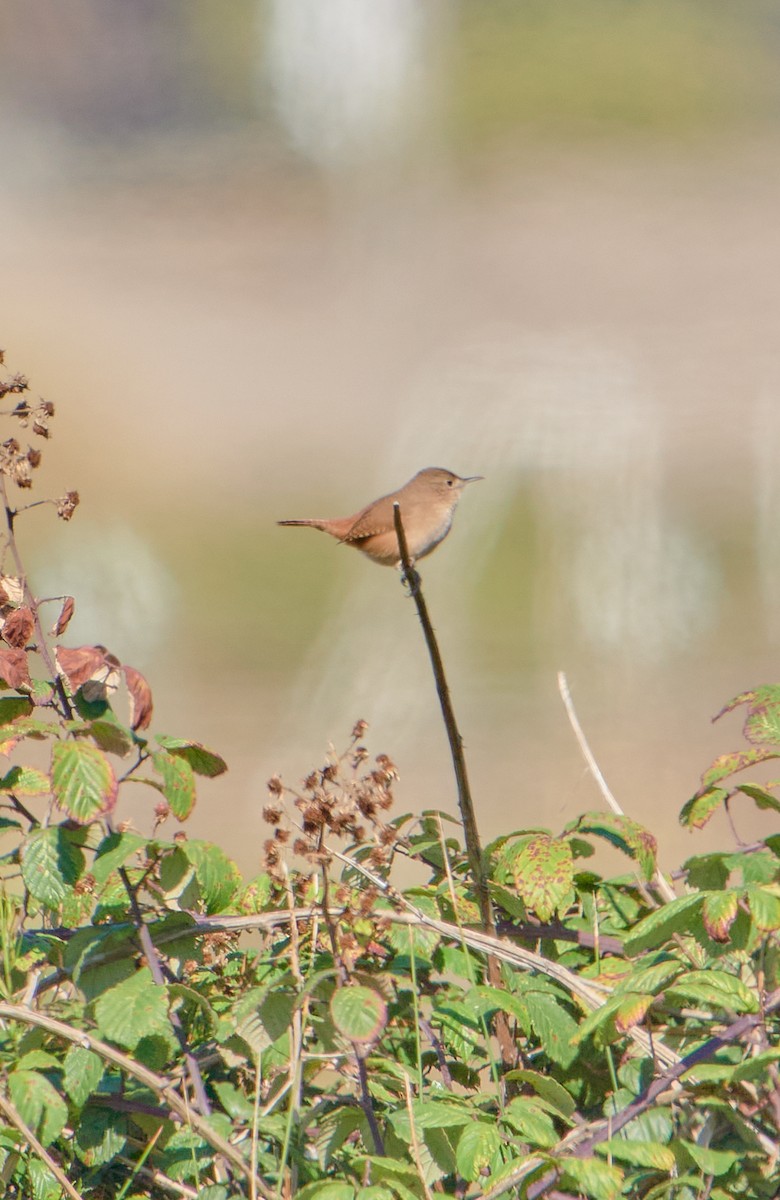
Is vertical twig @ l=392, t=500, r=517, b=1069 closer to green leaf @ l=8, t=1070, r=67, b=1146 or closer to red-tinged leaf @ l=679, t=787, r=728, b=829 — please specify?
red-tinged leaf @ l=679, t=787, r=728, b=829

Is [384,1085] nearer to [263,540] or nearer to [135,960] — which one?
[135,960]

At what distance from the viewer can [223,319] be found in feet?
10.7

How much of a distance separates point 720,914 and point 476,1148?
0.18 meters

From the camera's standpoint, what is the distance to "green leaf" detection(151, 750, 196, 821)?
0.77 metres

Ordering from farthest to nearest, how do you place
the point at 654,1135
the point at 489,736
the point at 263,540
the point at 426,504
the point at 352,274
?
the point at 352,274
the point at 263,540
the point at 489,736
the point at 426,504
the point at 654,1135

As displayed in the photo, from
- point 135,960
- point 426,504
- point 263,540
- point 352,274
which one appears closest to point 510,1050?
point 135,960

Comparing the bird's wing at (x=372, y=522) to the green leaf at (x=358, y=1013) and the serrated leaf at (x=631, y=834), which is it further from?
the green leaf at (x=358, y=1013)

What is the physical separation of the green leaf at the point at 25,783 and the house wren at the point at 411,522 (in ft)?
2.67

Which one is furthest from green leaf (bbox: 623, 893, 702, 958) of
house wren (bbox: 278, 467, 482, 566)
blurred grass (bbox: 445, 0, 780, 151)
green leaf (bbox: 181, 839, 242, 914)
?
blurred grass (bbox: 445, 0, 780, 151)

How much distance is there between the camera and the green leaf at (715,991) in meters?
0.72

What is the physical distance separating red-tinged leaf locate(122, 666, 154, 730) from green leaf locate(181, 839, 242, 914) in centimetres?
8

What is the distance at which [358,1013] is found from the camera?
71 cm

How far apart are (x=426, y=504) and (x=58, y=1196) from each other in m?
1.03

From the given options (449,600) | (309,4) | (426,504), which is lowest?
(426,504)
